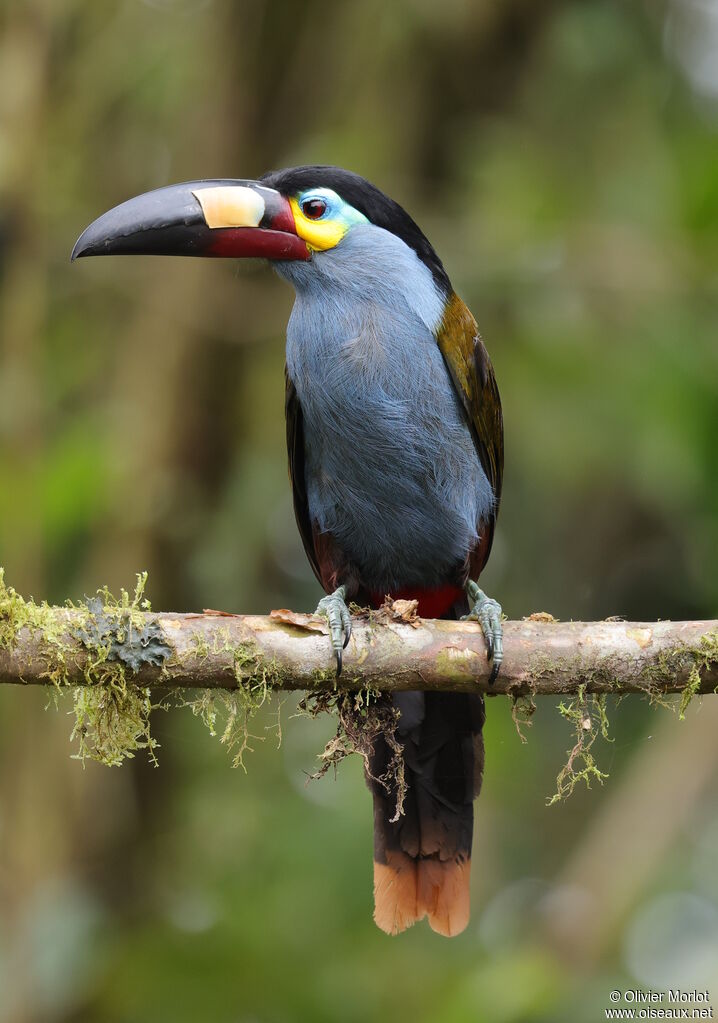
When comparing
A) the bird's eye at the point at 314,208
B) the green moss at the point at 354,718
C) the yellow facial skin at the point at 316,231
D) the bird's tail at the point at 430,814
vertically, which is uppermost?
the bird's eye at the point at 314,208

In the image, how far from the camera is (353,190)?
12.6ft

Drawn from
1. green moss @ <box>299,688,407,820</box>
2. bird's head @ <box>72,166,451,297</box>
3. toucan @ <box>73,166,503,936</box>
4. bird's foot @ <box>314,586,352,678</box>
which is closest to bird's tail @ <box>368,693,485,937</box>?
toucan @ <box>73,166,503,936</box>

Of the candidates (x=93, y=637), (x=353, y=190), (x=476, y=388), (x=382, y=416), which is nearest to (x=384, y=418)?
(x=382, y=416)

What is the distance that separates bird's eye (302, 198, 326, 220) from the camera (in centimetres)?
383

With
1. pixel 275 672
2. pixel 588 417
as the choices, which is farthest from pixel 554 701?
pixel 275 672

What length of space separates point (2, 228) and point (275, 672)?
7.81 feet

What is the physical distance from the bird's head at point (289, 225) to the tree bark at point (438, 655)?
1.23m

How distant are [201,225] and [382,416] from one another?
79cm

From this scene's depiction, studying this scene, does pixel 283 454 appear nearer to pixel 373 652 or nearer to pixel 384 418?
pixel 384 418

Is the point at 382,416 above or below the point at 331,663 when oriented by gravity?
above

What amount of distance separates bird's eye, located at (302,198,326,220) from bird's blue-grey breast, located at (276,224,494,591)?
11 centimetres

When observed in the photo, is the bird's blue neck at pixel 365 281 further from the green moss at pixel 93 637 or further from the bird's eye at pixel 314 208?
the green moss at pixel 93 637

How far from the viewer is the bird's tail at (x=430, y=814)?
12.3 feet

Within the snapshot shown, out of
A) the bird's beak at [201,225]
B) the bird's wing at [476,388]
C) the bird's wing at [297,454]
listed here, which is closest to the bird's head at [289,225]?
the bird's beak at [201,225]
